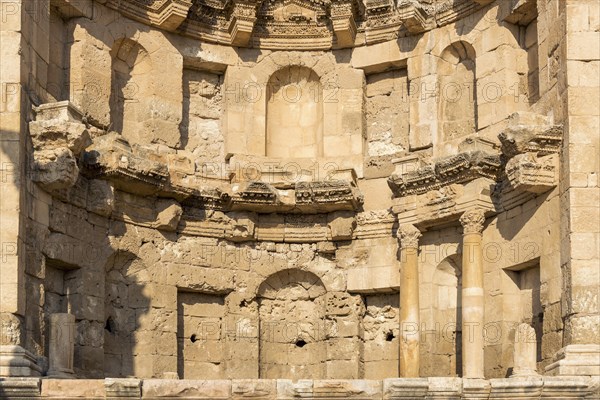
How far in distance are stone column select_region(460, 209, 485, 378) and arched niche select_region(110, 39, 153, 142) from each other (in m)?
6.70

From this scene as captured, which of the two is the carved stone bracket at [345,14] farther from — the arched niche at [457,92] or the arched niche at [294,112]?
the arched niche at [457,92]

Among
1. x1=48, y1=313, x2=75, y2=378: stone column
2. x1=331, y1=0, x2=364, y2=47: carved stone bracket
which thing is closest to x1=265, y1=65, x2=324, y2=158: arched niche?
x1=331, y1=0, x2=364, y2=47: carved stone bracket

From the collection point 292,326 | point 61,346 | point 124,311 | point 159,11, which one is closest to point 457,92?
point 292,326

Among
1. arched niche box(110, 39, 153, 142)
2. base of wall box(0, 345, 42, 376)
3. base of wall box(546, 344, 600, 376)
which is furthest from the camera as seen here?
arched niche box(110, 39, 153, 142)

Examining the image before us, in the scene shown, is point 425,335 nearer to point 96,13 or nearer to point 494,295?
point 494,295

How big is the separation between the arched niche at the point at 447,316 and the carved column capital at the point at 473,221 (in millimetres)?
1272

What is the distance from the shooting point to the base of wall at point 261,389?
2019 cm

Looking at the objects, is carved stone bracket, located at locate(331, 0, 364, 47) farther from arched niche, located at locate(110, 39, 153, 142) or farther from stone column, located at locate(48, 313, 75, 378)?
stone column, located at locate(48, 313, 75, 378)

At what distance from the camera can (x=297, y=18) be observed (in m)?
28.7

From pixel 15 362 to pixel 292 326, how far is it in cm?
746

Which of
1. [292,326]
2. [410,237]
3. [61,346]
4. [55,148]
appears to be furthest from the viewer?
[292,326]

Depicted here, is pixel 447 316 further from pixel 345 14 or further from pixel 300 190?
pixel 345 14

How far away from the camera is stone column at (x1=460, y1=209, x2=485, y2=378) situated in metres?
24.5

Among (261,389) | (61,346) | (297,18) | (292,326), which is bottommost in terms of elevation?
(261,389)
